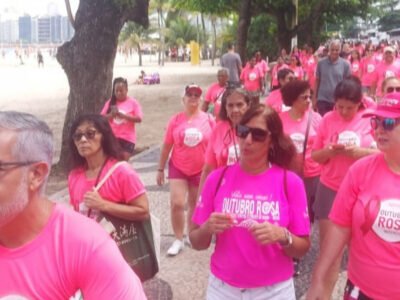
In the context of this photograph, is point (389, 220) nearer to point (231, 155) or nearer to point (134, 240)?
point (134, 240)

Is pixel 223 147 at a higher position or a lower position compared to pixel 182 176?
higher

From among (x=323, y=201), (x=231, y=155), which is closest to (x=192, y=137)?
(x=231, y=155)

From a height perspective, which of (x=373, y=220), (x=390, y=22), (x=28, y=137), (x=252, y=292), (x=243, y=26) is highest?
(x=390, y=22)

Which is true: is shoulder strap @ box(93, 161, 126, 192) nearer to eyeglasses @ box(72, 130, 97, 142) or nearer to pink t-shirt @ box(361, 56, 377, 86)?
eyeglasses @ box(72, 130, 97, 142)

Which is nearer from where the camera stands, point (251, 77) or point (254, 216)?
point (254, 216)

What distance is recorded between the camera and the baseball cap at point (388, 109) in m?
2.82

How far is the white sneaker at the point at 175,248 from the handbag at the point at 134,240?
82.7 inches

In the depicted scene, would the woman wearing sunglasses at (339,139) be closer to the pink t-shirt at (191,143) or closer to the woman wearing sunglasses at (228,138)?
the woman wearing sunglasses at (228,138)

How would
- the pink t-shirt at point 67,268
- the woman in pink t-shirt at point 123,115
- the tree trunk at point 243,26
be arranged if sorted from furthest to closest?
the tree trunk at point 243,26 < the woman in pink t-shirt at point 123,115 < the pink t-shirt at point 67,268

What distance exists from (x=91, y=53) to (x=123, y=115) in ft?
9.20

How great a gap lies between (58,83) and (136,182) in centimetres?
3327

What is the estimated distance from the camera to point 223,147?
4.54 meters

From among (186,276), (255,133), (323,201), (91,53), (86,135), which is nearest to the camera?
(255,133)

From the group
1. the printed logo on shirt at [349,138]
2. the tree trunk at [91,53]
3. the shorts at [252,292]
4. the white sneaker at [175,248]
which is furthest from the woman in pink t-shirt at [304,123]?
the tree trunk at [91,53]
